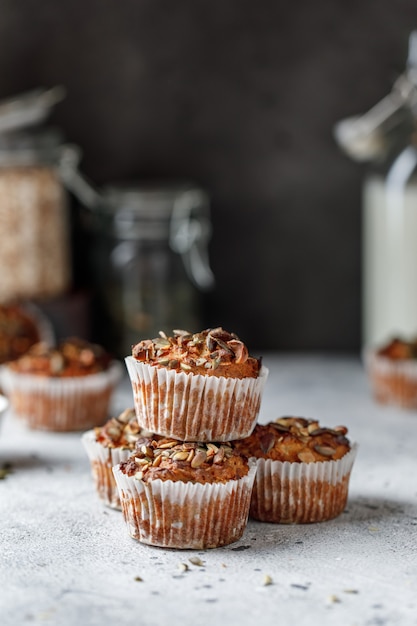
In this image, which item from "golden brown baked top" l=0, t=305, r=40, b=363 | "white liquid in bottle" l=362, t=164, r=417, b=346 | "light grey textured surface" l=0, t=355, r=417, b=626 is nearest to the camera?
"light grey textured surface" l=0, t=355, r=417, b=626

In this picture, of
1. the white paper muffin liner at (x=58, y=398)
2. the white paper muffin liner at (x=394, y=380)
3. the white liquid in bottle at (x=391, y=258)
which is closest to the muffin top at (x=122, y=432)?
the white paper muffin liner at (x=58, y=398)

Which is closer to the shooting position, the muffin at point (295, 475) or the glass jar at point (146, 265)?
the muffin at point (295, 475)

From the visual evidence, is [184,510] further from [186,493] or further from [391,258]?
[391,258]

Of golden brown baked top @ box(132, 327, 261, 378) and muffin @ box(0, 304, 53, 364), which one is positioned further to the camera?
muffin @ box(0, 304, 53, 364)

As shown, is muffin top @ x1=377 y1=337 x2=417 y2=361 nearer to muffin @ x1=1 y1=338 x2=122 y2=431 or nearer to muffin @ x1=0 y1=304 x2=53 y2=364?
muffin @ x1=1 y1=338 x2=122 y2=431

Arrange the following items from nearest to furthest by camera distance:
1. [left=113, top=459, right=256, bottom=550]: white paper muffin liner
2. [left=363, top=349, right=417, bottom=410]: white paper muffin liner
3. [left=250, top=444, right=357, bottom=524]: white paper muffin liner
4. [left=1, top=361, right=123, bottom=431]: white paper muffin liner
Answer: [left=113, top=459, right=256, bottom=550]: white paper muffin liner < [left=250, top=444, right=357, bottom=524]: white paper muffin liner < [left=1, top=361, right=123, bottom=431]: white paper muffin liner < [left=363, top=349, right=417, bottom=410]: white paper muffin liner

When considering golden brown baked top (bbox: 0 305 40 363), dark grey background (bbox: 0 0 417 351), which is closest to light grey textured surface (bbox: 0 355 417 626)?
golden brown baked top (bbox: 0 305 40 363)

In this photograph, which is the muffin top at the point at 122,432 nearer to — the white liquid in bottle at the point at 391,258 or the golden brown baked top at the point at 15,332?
the golden brown baked top at the point at 15,332
